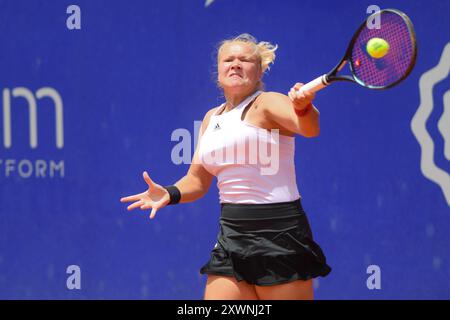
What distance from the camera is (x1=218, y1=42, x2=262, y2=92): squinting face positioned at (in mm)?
2832

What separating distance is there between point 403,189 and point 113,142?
1650mm

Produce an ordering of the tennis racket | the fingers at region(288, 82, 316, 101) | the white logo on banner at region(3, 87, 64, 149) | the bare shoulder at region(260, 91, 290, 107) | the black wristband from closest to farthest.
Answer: the fingers at region(288, 82, 316, 101)
the tennis racket
the bare shoulder at region(260, 91, 290, 107)
the black wristband
the white logo on banner at region(3, 87, 64, 149)

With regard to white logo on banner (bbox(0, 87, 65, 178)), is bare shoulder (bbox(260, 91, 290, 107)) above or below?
below

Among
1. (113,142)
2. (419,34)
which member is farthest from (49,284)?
(419,34)

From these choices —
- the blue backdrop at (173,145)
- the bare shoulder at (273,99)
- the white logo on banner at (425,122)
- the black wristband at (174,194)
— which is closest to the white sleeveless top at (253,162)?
the bare shoulder at (273,99)

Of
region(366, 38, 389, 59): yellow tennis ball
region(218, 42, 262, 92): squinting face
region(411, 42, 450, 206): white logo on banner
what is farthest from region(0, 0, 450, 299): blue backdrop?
region(366, 38, 389, 59): yellow tennis ball

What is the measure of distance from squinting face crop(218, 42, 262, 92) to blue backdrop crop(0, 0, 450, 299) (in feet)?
3.17

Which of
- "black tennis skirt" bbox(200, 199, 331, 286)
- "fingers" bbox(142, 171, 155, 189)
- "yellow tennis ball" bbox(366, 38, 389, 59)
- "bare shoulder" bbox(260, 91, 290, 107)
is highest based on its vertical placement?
"yellow tennis ball" bbox(366, 38, 389, 59)

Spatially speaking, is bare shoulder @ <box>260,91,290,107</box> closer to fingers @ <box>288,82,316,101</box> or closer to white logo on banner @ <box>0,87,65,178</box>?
fingers @ <box>288,82,316,101</box>

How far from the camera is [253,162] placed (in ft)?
8.79

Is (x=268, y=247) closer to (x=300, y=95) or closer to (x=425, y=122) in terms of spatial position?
(x=300, y=95)

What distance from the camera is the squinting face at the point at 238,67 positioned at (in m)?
2.83

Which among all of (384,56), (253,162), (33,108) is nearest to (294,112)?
(253,162)

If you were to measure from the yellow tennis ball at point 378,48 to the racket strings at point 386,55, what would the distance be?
0.08 metres
